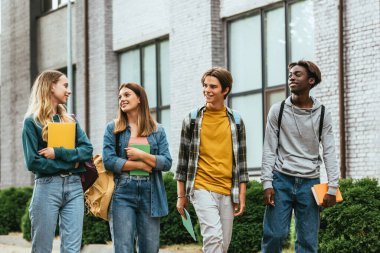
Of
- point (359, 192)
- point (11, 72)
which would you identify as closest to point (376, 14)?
point (359, 192)

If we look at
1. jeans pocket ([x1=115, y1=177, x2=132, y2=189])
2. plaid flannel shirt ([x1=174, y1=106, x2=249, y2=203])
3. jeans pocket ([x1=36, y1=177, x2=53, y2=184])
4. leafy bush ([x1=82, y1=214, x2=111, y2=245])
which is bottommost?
leafy bush ([x1=82, y1=214, x2=111, y2=245])

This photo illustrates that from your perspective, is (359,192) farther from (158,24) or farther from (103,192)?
(158,24)

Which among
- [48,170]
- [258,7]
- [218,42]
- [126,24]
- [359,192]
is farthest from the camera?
[126,24]

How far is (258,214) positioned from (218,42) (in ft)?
17.0

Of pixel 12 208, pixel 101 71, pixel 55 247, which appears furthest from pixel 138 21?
pixel 55 247

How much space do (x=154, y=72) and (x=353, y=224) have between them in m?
10.00

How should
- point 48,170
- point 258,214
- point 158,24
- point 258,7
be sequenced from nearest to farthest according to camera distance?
point 48,170, point 258,214, point 258,7, point 158,24

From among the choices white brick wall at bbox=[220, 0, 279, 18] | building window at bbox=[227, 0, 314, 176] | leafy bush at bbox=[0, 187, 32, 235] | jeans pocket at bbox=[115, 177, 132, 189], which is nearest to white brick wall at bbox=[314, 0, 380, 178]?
building window at bbox=[227, 0, 314, 176]

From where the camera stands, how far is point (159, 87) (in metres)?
21.4

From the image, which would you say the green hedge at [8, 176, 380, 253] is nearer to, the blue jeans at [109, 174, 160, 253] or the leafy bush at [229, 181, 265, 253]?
the leafy bush at [229, 181, 265, 253]

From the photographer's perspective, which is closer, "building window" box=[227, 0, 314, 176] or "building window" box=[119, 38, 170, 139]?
"building window" box=[227, 0, 314, 176]

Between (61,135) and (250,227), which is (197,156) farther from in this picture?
(250,227)

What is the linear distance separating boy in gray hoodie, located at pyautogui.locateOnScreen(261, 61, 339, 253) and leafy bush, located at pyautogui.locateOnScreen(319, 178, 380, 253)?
3687mm

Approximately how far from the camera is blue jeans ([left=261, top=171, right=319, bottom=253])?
8578 millimetres
